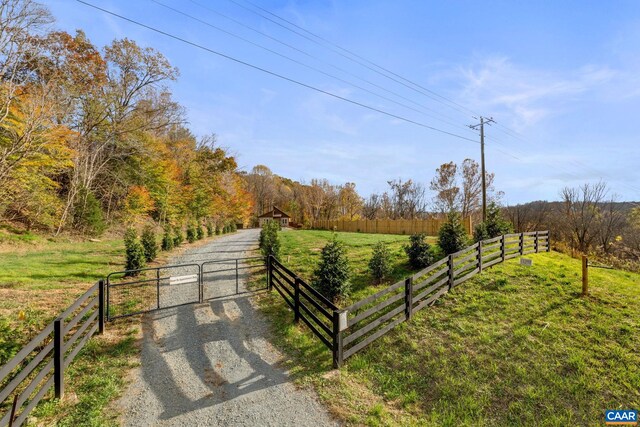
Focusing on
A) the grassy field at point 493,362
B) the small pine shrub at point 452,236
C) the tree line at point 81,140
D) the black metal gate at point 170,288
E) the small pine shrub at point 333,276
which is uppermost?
the tree line at point 81,140

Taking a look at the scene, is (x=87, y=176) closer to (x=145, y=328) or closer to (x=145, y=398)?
(x=145, y=328)

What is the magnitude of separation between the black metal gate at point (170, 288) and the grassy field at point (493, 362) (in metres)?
1.92

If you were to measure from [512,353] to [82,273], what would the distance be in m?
13.0

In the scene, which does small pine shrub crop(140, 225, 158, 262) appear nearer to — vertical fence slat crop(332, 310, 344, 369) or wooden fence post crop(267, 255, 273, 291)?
wooden fence post crop(267, 255, 273, 291)

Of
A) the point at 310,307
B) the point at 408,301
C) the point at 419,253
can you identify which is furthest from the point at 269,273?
the point at 419,253

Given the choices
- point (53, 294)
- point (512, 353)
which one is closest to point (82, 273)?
point (53, 294)

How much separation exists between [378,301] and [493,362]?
3.10 m

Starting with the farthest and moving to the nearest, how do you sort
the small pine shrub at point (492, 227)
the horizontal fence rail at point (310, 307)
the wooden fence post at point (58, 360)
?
the small pine shrub at point (492, 227) < the horizontal fence rail at point (310, 307) < the wooden fence post at point (58, 360)

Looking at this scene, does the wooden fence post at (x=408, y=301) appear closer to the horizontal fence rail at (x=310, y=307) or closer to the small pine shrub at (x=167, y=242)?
the horizontal fence rail at (x=310, y=307)

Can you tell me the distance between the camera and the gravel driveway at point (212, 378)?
13.4ft

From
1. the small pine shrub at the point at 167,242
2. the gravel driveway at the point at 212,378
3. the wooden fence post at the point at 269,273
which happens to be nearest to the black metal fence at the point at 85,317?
the wooden fence post at the point at 269,273

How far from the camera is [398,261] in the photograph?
1143 cm

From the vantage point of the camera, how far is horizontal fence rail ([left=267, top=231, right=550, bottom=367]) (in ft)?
18.5

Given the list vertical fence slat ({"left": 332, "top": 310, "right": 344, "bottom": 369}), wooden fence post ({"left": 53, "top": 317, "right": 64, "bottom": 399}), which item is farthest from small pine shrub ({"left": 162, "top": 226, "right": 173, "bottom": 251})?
vertical fence slat ({"left": 332, "top": 310, "right": 344, "bottom": 369})
